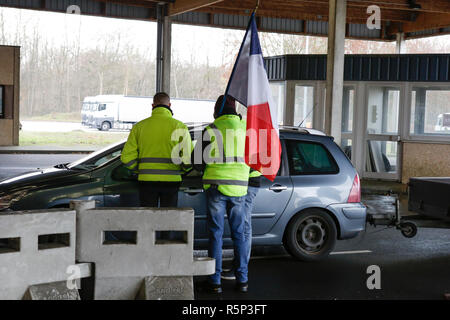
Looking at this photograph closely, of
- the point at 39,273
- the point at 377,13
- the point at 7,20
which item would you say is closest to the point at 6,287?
the point at 39,273

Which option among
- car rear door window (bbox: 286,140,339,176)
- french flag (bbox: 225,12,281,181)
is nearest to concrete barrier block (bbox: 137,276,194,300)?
french flag (bbox: 225,12,281,181)

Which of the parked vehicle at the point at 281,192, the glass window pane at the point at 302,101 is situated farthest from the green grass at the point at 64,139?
the parked vehicle at the point at 281,192

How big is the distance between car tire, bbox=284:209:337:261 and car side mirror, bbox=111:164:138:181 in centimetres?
200

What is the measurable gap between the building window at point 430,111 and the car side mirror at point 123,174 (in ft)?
36.3

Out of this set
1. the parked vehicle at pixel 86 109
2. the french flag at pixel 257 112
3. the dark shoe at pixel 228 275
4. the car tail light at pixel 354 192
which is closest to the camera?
the french flag at pixel 257 112

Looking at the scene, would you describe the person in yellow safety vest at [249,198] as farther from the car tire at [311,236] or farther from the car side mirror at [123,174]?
the car side mirror at [123,174]

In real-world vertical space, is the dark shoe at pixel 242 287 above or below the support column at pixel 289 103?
below

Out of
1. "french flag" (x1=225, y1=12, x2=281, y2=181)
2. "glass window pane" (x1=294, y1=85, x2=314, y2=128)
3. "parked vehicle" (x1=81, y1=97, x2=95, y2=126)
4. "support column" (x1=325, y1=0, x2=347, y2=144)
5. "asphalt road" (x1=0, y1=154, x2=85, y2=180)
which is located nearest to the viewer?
"french flag" (x1=225, y1=12, x2=281, y2=181)

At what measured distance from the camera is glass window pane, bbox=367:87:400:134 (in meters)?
17.4

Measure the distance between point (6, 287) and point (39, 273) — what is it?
0.27 metres

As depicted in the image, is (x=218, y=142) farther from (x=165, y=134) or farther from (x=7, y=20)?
(x=7, y=20)

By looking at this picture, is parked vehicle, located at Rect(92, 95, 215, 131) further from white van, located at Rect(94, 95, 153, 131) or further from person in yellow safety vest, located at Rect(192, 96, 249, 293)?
person in yellow safety vest, located at Rect(192, 96, 249, 293)

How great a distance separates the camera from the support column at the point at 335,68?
13617mm
